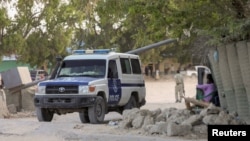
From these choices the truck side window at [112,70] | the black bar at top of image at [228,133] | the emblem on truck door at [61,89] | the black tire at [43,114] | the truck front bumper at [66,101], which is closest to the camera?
the black bar at top of image at [228,133]

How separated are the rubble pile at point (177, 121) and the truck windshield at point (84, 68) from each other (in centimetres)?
246

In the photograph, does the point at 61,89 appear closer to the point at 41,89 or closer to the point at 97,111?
the point at 41,89

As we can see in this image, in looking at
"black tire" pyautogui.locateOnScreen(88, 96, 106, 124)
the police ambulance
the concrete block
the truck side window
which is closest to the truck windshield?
the police ambulance

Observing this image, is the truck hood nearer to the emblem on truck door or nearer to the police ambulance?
the police ambulance

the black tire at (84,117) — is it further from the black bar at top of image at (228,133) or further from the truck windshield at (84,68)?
the black bar at top of image at (228,133)

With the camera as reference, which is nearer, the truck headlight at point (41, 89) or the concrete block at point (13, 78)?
the truck headlight at point (41, 89)

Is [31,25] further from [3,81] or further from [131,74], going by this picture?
[131,74]

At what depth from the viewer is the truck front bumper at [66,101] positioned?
1514 cm

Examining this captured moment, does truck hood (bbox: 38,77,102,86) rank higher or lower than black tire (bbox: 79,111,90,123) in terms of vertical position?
higher

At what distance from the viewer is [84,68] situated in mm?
16297

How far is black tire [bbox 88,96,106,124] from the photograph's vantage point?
15.4 metres

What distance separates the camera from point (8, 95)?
2375 centimetres

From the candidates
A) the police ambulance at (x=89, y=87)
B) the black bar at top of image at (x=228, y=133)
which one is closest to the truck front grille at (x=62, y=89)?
the police ambulance at (x=89, y=87)

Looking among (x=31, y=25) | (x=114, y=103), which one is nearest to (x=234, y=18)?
(x=114, y=103)
